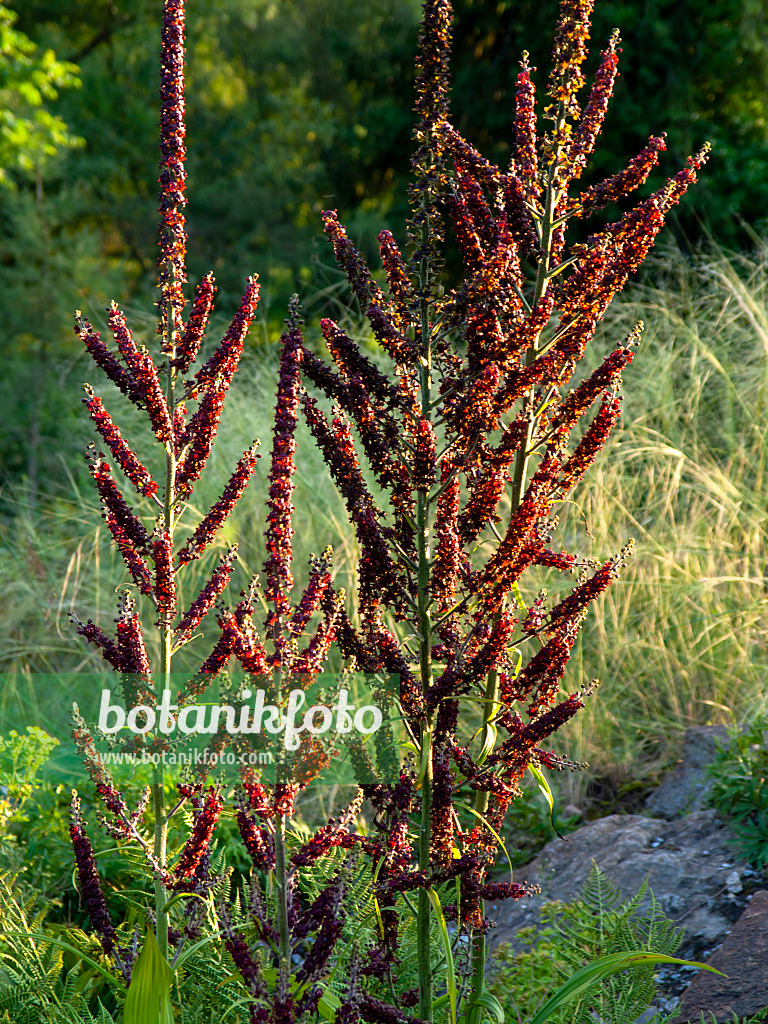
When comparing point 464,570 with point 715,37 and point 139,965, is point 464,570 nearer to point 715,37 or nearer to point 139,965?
point 139,965

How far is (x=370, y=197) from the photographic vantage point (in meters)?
16.8

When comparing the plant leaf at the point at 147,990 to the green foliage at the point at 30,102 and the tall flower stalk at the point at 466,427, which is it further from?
the green foliage at the point at 30,102

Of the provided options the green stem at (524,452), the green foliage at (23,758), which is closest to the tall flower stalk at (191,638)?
the green stem at (524,452)

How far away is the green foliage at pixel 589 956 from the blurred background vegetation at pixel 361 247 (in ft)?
4.71

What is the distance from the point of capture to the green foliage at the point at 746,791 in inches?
131

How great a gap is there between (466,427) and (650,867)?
2.27 meters

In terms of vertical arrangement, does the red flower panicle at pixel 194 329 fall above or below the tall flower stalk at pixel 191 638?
above

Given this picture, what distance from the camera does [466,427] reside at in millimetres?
1945

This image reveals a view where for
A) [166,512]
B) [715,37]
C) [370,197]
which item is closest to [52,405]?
[370,197]

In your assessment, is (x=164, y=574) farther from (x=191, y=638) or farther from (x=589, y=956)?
(x=589, y=956)

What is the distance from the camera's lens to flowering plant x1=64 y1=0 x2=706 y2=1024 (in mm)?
1810

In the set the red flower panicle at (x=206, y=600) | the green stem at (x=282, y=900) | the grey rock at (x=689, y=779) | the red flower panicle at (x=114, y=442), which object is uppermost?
the red flower panicle at (x=114, y=442)

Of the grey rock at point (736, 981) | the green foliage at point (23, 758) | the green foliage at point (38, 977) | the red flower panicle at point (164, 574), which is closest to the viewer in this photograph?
the red flower panicle at point (164, 574)

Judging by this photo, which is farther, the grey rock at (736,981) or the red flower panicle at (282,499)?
the grey rock at (736,981)
